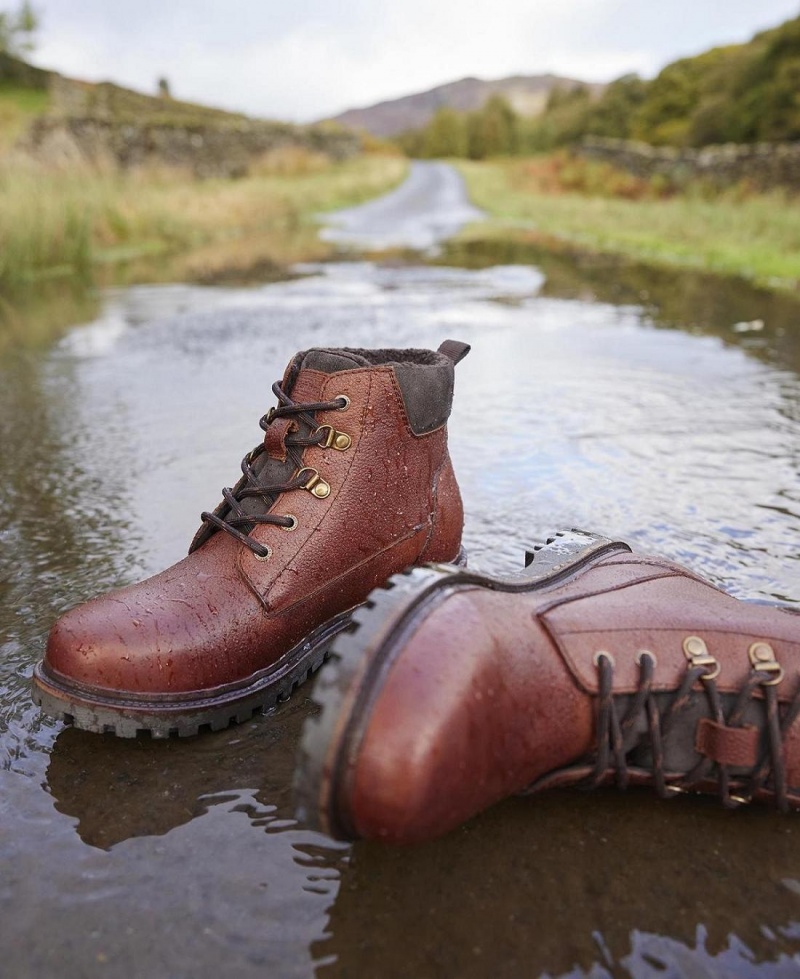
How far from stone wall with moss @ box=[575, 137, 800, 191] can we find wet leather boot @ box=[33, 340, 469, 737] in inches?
653

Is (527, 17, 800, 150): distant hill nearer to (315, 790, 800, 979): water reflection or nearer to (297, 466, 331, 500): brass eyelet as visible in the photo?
(297, 466, 331, 500): brass eyelet

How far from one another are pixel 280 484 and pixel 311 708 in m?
0.38

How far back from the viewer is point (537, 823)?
1064 millimetres

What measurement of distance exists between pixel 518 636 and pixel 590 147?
28.2 m

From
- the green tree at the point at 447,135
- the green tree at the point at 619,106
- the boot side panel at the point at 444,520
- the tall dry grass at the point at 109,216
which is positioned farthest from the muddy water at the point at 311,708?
the green tree at the point at 447,135

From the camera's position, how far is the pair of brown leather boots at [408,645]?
887 mm

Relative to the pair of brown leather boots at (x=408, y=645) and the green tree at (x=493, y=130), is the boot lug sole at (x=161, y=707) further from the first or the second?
the green tree at (x=493, y=130)

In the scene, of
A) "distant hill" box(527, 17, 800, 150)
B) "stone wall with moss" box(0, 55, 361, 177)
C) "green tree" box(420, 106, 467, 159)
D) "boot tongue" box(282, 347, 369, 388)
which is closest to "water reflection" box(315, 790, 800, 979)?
"boot tongue" box(282, 347, 369, 388)

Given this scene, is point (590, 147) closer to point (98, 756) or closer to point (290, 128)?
point (290, 128)

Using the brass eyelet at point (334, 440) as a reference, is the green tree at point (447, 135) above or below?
above

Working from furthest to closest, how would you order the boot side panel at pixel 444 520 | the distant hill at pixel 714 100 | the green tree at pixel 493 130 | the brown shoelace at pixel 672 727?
the green tree at pixel 493 130 < the distant hill at pixel 714 100 < the boot side panel at pixel 444 520 < the brown shoelace at pixel 672 727

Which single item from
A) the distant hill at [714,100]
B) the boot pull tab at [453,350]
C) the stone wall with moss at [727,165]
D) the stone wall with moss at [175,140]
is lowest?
the boot pull tab at [453,350]

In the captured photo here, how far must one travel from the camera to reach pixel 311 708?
134 centimetres

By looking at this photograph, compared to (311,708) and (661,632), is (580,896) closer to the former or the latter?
(661,632)
